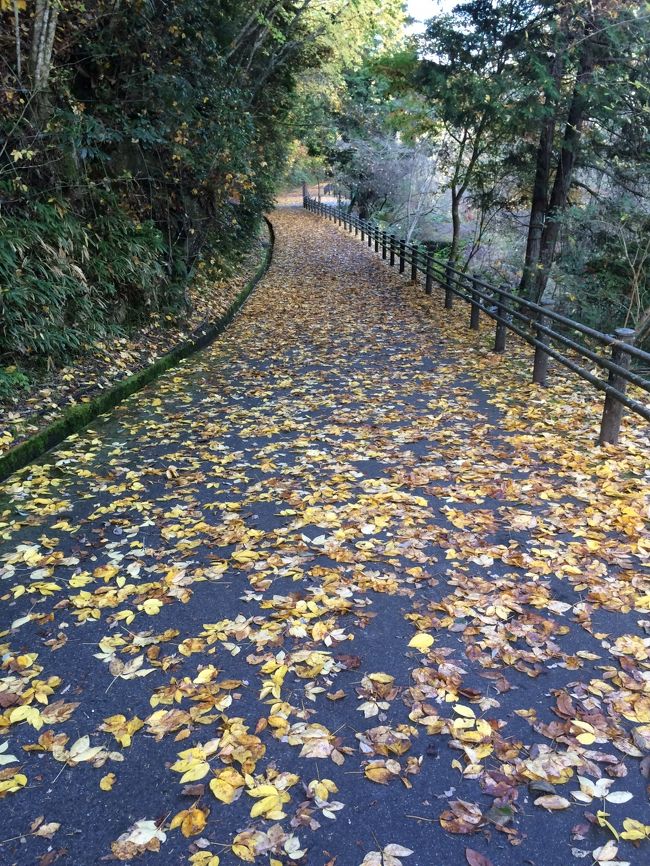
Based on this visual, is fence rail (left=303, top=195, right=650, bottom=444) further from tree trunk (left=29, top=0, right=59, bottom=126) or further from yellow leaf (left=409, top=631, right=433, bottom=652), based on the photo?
tree trunk (left=29, top=0, right=59, bottom=126)

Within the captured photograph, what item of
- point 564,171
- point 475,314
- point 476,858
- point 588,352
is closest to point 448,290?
point 475,314

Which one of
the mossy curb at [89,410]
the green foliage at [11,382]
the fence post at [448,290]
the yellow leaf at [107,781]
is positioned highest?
the fence post at [448,290]

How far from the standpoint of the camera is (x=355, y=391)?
8172 millimetres

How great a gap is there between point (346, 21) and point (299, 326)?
11.1m

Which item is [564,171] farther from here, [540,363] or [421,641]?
[421,641]

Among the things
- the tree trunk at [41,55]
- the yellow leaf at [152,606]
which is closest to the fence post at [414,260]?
the tree trunk at [41,55]

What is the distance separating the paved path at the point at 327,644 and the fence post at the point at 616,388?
24 centimetres

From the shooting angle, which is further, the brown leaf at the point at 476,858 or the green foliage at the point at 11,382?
the green foliage at the point at 11,382

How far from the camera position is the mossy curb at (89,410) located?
18.0 feet

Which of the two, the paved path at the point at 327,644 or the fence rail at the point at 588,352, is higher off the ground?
the fence rail at the point at 588,352

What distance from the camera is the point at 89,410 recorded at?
6742 mm

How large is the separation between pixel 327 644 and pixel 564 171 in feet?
42.5

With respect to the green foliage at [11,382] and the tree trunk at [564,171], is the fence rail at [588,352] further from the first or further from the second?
the green foliage at [11,382]

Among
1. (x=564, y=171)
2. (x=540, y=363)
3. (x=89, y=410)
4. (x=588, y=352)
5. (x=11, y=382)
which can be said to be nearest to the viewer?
(x=588, y=352)
